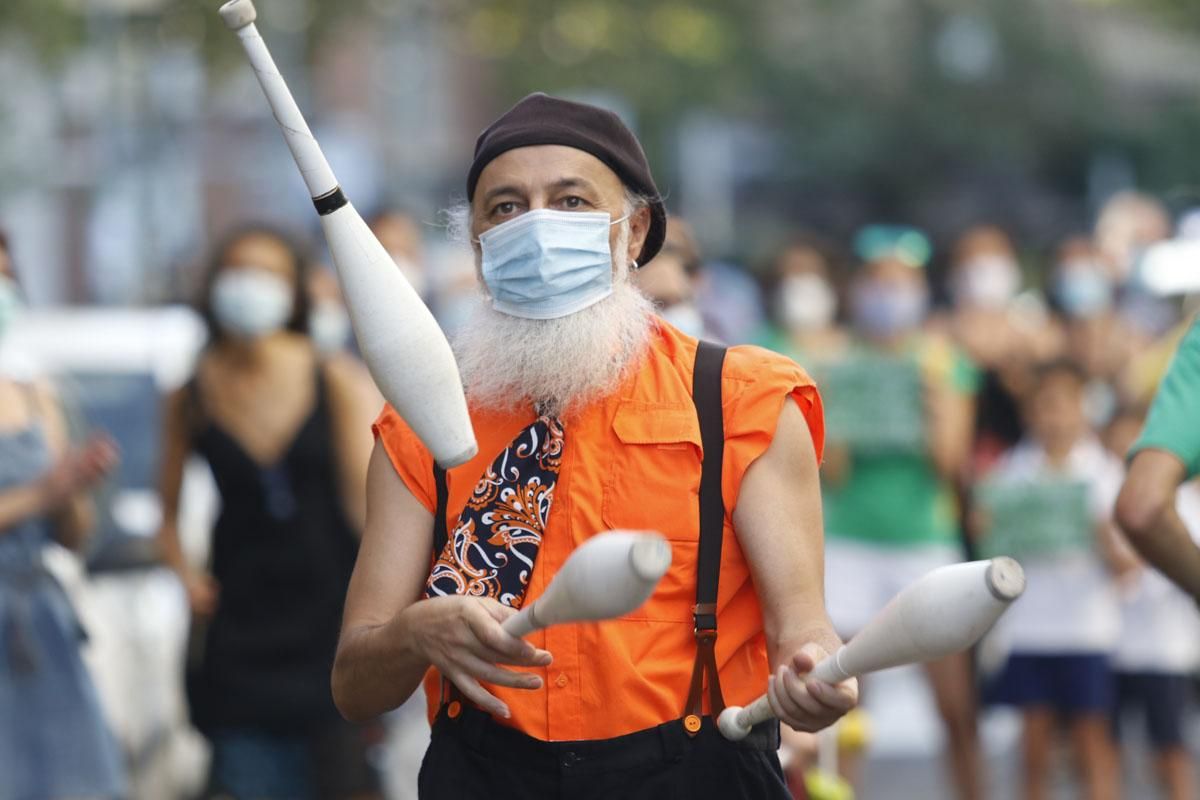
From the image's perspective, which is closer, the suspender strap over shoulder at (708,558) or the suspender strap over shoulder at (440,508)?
the suspender strap over shoulder at (708,558)

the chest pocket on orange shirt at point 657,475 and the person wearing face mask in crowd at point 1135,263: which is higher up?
the chest pocket on orange shirt at point 657,475

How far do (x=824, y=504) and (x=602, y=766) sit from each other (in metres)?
5.75

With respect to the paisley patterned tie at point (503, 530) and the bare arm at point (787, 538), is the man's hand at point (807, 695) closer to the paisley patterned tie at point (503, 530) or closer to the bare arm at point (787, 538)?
the bare arm at point (787, 538)

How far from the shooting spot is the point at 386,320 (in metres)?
3.09

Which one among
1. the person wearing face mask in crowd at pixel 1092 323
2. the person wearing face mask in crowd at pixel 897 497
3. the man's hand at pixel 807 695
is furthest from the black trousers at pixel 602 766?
the person wearing face mask in crowd at pixel 1092 323

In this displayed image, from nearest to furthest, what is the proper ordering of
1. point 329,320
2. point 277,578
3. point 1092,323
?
point 277,578 → point 329,320 → point 1092,323

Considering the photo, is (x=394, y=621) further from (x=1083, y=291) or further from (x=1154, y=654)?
(x=1083, y=291)

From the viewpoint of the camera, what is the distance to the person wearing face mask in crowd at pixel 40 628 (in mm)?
5770

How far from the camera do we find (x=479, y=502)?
336 centimetres

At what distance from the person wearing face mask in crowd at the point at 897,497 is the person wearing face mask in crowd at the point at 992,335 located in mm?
913

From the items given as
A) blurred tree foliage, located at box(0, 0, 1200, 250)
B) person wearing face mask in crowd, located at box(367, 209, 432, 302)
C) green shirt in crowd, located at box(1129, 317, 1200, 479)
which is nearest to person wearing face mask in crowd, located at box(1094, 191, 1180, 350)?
person wearing face mask in crowd, located at box(367, 209, 432, 302)

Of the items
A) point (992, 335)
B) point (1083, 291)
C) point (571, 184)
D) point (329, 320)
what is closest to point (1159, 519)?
point (571, 184)

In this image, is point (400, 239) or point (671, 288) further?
point (400, 239)

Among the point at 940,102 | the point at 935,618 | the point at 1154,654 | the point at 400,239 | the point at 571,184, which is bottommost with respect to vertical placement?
the point at 1154,654
